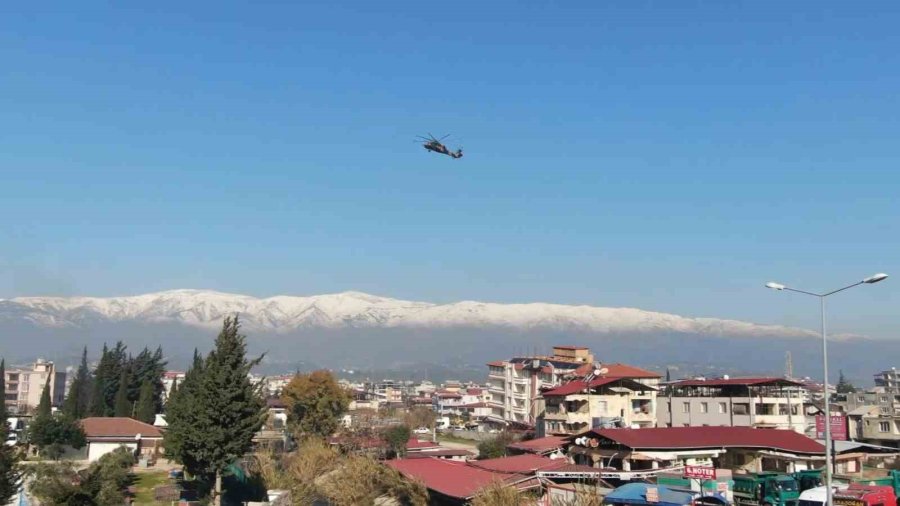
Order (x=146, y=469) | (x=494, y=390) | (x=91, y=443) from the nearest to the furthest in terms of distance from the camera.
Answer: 1. (x=146, y=469)
2. (x=91, y=443)
3. (x=494, y=390)

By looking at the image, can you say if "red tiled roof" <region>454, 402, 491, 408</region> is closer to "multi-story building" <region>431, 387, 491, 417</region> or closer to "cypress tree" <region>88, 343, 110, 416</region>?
"multi-story building" <region>431, 387, 491, 417</region>

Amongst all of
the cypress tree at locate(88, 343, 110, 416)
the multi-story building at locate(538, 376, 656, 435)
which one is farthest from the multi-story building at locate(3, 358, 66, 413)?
the multi-story building at locate(538, 376, 656, 435)

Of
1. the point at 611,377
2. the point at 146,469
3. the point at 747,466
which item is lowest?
the point at 146,469

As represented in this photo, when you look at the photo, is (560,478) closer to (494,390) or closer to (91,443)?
(91,443)

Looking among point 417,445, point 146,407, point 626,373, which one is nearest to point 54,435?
point 146,407

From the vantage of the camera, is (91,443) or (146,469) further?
(91,443)

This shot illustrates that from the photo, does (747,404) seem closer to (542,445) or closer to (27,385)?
(542,445)

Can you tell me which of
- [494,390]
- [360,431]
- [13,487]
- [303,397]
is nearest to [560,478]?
[13,487]
